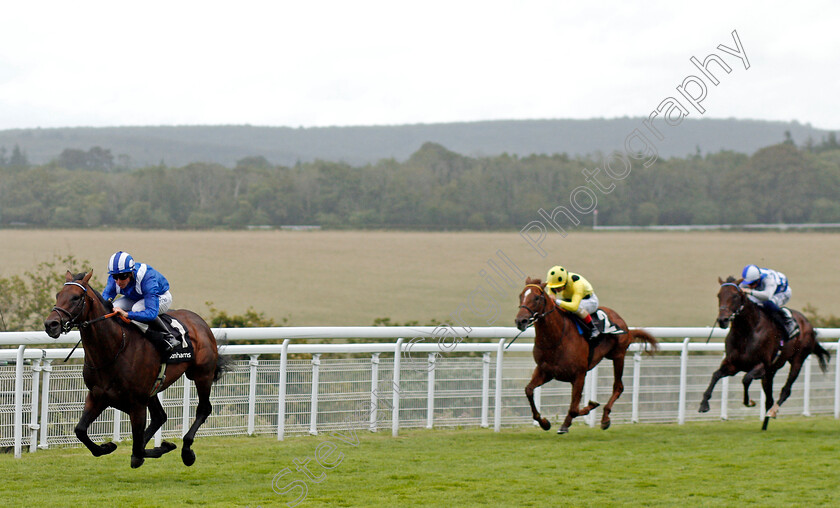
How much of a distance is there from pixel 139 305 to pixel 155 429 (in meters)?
0.79

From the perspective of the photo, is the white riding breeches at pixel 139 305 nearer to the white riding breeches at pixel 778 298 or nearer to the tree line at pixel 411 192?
the white riding breeches at pixel 778 298

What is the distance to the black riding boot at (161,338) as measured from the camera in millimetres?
5574

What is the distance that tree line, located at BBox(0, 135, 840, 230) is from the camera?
34.6m

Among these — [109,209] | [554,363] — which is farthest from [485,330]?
[109,209]

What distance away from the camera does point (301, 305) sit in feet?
92.5

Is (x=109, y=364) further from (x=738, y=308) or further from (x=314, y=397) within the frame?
(x=738, y=308)

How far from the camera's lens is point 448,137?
368ft

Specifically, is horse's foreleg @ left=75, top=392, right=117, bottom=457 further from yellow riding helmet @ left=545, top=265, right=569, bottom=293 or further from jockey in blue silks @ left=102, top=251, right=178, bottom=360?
yellow riding helmet @ left=545, top=265, right=569, bottom=293

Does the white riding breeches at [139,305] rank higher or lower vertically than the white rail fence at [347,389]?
higher

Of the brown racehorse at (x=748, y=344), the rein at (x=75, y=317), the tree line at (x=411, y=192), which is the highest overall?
the tree line at (x=411, y=192)

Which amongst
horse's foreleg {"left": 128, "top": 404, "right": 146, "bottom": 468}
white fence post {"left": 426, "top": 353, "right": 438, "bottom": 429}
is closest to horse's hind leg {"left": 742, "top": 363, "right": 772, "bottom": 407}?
white fence post {"left": 426, "top": 353, "right": 438, "bottom": 429}

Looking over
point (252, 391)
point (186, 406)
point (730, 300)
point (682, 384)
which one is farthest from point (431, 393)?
point (682, 384)

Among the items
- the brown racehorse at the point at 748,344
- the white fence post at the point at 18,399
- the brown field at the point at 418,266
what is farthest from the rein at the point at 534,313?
the brown field at the point at 418,266

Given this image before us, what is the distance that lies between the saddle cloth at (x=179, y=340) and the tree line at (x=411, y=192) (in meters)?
27.0
